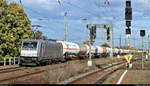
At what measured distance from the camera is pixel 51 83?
44.5 ft

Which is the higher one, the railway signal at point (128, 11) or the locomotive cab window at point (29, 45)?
the railway signal at point (128, 11)

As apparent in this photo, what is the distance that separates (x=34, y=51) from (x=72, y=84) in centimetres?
1297

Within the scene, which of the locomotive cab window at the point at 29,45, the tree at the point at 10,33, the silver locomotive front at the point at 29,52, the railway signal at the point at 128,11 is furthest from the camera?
the tree at the point at 10,33

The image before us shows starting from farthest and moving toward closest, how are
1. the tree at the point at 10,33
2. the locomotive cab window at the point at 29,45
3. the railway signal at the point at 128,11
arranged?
the tree at the point at 10,33, the locomotive cab window at the point at 29,45, the railway signal at the point at 128,11

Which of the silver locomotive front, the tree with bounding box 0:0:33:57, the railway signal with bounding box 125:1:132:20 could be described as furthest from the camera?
the tree with bounding box 0:0:33:57

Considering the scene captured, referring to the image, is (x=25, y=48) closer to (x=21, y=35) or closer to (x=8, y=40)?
(x=8, y=40)

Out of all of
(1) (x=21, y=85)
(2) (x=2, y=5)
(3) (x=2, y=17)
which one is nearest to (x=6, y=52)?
(3) (x=2, y=17)

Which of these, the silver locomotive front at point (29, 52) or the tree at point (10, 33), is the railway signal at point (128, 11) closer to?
the silver locomotive front at point (29, 52)

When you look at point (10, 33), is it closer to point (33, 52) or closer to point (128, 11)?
point (33, 52)

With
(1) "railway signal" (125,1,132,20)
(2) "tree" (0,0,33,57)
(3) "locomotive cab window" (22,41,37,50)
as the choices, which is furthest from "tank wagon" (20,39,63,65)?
(1) "railway signal" (125,1,132,20)

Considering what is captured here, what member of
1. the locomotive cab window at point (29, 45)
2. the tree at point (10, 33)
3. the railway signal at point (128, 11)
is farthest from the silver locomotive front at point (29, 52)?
the railway signal at point (128, 11)

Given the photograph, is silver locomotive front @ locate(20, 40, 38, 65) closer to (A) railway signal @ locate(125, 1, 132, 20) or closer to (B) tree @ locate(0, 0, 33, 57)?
(B) tree @ locate(0, 0, 33, 57)

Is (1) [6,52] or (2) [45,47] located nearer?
(2) [45,47]

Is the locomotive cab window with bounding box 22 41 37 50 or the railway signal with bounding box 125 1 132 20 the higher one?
the railway signal with bounding box 125 1 132 20
